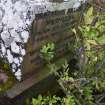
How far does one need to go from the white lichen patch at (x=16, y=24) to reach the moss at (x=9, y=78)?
0.04 m

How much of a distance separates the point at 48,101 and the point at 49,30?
2.07ft

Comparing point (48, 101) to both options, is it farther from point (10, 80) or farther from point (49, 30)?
point (49, 30)

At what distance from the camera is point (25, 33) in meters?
2.31

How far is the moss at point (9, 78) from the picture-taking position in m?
2.35

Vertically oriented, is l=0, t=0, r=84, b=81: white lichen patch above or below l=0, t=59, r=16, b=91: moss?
above

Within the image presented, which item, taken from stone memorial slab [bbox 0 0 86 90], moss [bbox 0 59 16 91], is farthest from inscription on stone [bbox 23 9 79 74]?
moss [bbox 0 59 16 91]

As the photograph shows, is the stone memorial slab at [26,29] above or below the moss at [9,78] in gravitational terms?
above

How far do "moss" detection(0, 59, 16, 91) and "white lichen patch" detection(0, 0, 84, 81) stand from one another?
42mm

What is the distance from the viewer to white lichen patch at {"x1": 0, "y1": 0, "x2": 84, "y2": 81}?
228 cm

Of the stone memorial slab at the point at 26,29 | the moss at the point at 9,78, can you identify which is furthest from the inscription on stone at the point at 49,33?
the moss at the point at 9,78

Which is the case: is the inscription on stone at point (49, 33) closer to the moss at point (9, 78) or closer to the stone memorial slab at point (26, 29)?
the stone memorial slab at point (26, 29)

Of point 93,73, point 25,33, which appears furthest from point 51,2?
point 93,73

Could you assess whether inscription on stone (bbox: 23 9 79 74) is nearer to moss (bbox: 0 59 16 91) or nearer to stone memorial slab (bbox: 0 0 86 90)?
stone memorial slab (bbox: 0 0 86 90)

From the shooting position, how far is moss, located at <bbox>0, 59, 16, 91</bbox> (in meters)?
2.35
